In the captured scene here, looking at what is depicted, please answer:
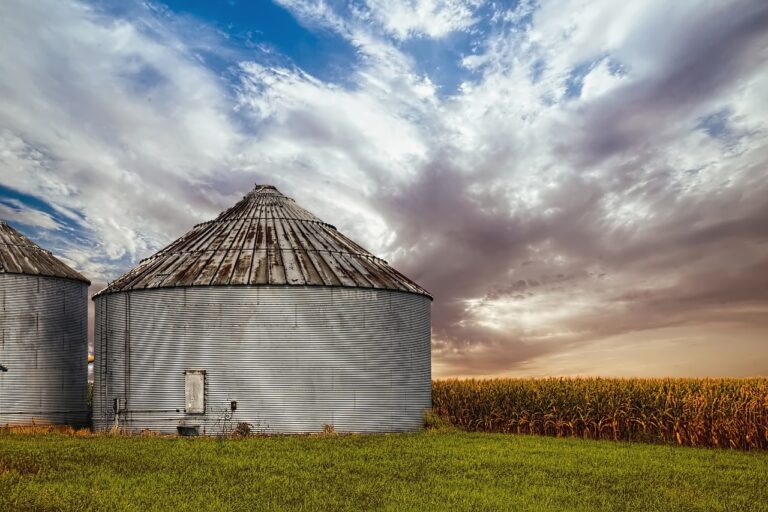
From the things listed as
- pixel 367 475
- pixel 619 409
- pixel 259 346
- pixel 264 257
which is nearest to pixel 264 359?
pixel 259 346

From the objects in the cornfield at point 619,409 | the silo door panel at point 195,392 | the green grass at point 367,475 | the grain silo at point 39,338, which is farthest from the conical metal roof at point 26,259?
the cornfield at point 619,409

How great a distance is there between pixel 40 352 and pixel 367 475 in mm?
21982

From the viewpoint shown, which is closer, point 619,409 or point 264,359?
point 264,359

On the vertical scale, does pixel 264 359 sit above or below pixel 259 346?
below

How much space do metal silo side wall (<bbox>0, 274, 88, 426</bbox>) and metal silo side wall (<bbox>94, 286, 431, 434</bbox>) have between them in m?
5.85

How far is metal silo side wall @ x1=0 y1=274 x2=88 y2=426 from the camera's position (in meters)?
36.3

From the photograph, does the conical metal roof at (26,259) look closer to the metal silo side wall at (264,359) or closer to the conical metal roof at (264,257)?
the conical metal roof at (264,257)

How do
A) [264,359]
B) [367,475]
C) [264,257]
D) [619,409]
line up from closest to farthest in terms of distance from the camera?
[367,475] < [264,359] < [619,409] < [264,257]

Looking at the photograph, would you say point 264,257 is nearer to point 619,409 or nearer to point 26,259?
point 26,259

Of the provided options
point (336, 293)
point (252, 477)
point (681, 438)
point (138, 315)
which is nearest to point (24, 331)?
point (138, 315)

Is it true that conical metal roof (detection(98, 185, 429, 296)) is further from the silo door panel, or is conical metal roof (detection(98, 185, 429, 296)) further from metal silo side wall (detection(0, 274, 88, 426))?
metal silo side wall (detection(0, 274, 88, 426))

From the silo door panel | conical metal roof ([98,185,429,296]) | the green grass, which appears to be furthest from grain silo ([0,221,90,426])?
the silo door panel

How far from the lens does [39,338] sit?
37531 mm

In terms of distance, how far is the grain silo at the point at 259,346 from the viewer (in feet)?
101
